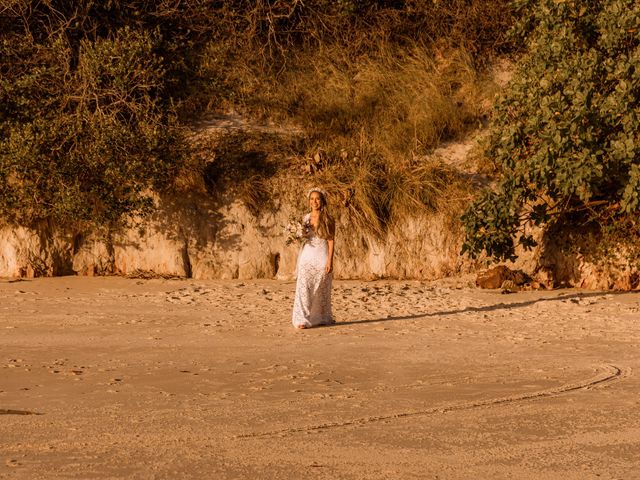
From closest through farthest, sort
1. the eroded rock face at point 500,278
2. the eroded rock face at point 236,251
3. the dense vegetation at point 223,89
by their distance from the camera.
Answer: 1. the eroded rock face at point 500,278
2. the dense vegetation at point 223,89
3. the eroded rock face at point 236,251

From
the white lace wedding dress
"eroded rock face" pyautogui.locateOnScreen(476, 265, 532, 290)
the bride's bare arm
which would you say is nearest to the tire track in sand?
the white lace wedding dress

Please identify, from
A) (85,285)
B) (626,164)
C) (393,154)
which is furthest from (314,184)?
(626,164)

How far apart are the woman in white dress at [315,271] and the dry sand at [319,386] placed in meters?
0.23

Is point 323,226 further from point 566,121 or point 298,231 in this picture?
point 566,121

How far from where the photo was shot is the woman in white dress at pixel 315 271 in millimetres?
11297

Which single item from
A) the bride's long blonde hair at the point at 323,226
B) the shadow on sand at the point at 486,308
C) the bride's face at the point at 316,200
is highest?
the bride's face at the point at 316,200

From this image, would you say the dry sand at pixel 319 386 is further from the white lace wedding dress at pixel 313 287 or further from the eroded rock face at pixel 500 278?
the eroded rock face at pixel 500 278

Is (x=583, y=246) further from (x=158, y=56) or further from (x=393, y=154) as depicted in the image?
(x=158, y=56)

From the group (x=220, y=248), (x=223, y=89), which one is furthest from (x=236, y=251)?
(x=223, y=89)

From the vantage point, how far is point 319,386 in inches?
328

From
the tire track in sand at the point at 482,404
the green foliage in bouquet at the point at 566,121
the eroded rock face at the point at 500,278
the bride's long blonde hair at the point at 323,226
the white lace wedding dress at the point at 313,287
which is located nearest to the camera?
the tire track in sand at the point at 482,404

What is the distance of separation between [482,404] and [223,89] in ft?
31.5

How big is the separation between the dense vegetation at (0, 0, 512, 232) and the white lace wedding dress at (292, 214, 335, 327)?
3.16 metres

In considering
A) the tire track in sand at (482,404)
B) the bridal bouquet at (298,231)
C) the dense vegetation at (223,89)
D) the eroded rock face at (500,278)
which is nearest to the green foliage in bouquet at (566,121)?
the eroded rock face at (500,278)
